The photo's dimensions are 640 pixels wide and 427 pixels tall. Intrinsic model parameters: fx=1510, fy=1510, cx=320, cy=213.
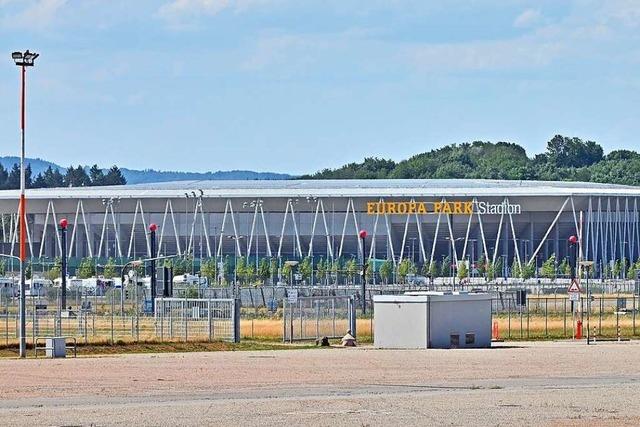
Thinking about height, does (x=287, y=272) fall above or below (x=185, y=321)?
above

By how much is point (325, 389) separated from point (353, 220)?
431ft

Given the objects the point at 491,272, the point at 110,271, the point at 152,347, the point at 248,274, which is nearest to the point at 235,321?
the point at 152,347

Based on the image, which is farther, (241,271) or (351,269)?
(351,269)

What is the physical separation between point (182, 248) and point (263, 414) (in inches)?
5561

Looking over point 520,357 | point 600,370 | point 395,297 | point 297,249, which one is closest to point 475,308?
point 395,297

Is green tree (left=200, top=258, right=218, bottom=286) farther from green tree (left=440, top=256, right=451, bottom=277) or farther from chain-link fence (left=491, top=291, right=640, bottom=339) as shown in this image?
chain-link fence (left=491, top=291, right=640, bottom=339)

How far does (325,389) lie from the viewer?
32.6 metres

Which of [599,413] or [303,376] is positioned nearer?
[599,413]

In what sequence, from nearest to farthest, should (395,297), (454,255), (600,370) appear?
(600,370), (395,297), (454,255)

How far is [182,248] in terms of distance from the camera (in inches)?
6570

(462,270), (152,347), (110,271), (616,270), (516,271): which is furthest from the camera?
(516,271)

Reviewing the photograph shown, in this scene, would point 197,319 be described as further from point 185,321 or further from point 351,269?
point 351,269

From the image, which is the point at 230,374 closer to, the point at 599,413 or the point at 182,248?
the point at 599,413

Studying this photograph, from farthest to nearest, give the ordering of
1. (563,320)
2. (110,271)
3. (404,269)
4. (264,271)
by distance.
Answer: (264,271) → (404,269) → (110,271) → (563,320)
